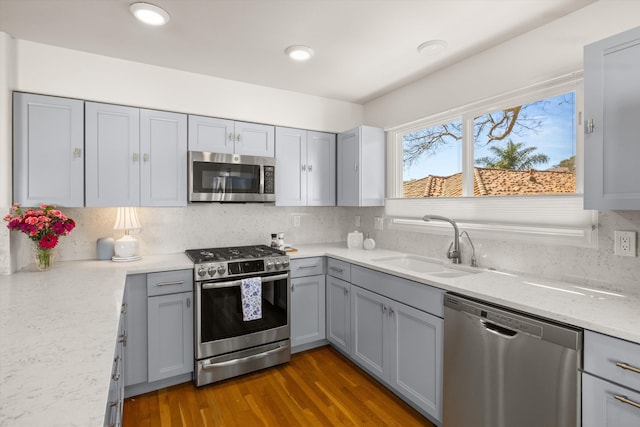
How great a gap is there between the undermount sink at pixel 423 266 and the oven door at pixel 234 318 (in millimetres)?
864

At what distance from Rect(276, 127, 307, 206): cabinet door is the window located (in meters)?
1.05

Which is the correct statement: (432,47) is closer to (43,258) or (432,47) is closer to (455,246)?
(455,246)

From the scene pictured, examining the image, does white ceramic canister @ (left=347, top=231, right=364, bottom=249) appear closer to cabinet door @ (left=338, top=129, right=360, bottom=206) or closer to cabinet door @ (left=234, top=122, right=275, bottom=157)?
cabinet door @ (left=338, top=129, right=360, bottom=206)

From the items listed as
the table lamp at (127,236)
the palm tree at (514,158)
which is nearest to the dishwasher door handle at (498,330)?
the palm tree at (514,158)

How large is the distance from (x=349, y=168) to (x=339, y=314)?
1.39 meters

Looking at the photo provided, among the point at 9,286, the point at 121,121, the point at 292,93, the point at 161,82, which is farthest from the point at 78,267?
the point at 292,93

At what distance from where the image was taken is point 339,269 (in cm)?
291

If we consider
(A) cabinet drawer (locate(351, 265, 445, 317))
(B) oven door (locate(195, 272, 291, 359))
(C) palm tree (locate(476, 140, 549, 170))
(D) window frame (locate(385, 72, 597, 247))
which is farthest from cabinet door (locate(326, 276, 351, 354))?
(C) palm tree (locate(476, 140, 549, 170))

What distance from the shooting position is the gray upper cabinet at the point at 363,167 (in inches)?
126

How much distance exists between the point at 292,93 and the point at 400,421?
2.86 metres

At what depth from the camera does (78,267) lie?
7.82 ft

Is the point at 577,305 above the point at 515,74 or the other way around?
the other way around

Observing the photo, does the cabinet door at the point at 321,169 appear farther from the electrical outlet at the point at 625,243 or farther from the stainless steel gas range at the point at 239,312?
the electrical outlet at the point at 625,243

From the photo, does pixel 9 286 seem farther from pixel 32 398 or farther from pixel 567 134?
pixel 567 134
